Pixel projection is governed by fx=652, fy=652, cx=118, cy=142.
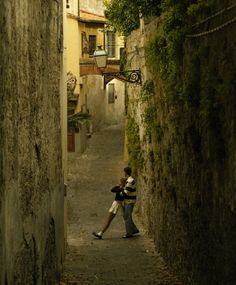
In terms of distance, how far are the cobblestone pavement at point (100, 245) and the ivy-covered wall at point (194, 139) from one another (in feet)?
1.46

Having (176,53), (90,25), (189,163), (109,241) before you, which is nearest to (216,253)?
(189,163)

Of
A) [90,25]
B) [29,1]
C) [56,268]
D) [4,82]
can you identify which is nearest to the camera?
[4,82]

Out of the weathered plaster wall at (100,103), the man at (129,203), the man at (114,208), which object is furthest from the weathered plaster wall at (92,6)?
the man at (129,203)

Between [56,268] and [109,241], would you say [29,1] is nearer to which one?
[56,268]

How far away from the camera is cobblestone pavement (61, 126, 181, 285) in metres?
11.7

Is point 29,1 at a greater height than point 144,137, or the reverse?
point 29,1

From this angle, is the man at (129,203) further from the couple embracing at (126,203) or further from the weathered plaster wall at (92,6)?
the weathered plaster wall at (92,6)

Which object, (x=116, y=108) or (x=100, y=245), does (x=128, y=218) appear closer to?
(x=100, y=245)

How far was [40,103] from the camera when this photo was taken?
8.37 metres

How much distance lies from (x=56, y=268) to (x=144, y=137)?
19.1 feet

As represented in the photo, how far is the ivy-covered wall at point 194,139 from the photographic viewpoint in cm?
740

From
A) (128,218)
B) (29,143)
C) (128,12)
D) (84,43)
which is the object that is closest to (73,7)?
(84,43)

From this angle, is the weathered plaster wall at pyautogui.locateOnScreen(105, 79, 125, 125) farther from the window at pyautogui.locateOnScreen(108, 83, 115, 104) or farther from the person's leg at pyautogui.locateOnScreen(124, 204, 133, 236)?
the person's leg at pyautogui.locateOnScreen(124, 204, 133, 236)

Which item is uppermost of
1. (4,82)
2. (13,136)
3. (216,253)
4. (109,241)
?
(4,82)
